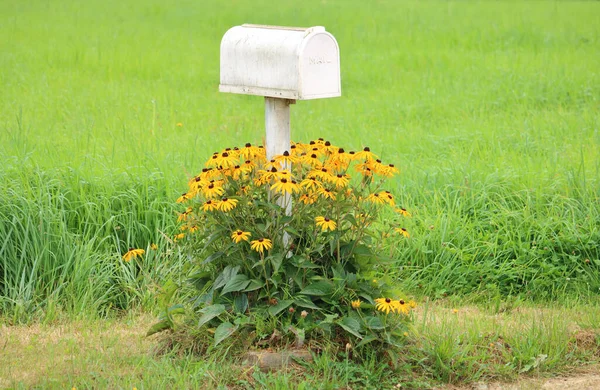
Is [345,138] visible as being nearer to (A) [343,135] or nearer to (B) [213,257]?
(A) [343,135]

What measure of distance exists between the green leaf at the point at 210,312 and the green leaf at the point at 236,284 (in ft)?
0.24

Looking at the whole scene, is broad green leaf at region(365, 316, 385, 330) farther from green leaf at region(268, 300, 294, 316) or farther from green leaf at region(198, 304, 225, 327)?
green leaf at region(198, 304, 225, 327)

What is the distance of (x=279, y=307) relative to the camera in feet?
12.8

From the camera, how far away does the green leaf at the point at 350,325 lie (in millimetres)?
3869

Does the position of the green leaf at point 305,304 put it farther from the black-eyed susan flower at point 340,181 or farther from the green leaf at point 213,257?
the black-eyed susan flower at point 340,181

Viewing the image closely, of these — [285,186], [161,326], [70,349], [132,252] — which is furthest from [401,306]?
[70,349]

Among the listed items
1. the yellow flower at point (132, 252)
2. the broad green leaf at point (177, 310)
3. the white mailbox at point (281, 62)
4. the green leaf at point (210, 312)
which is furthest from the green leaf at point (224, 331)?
the white mailbox at point (281, 62)

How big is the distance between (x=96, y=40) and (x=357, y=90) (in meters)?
3.81

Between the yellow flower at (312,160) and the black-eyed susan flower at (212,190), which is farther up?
the yellow flower at (312,160)

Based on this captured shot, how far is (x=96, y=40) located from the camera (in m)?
11.5

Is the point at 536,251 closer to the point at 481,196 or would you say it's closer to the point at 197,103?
the point at 481,196

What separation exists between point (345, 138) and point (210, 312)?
390 centimetres

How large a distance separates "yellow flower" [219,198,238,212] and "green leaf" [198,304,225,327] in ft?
1.46

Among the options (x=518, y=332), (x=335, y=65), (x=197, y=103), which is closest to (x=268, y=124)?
(x=335, y=65)
